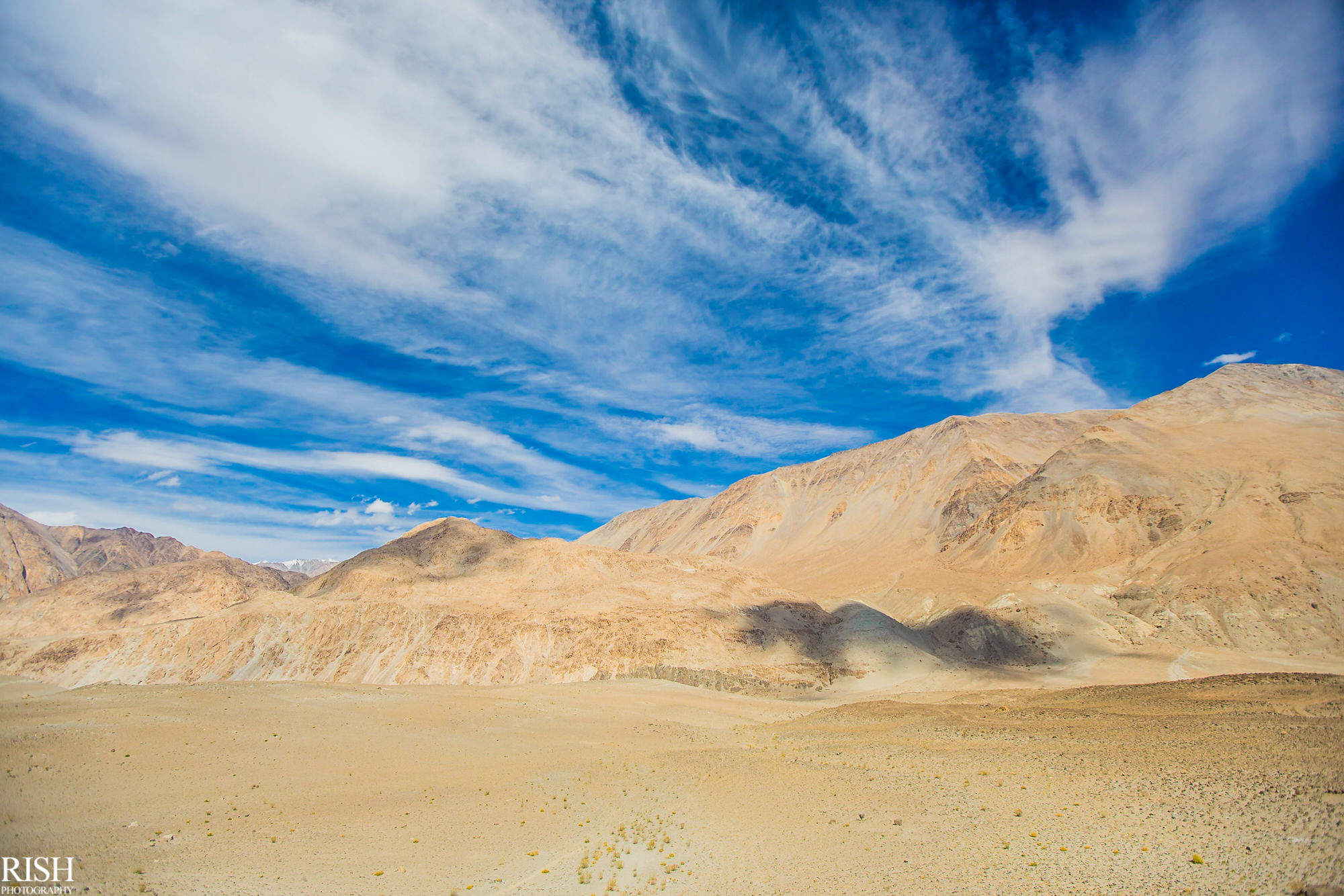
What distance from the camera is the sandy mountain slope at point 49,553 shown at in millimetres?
131375

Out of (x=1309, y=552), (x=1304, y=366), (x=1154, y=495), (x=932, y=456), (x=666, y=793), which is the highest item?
Result: (x=1304, y=366)

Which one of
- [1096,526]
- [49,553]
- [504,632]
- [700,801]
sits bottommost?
[700,801]

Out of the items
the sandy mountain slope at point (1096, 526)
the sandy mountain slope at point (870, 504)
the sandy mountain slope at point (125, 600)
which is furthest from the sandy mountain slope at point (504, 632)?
the sandy mountain slope at point (870, 504)

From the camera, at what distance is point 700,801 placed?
628 inches

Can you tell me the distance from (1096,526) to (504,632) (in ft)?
249

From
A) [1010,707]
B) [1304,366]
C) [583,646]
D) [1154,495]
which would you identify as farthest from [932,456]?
[1010,707]

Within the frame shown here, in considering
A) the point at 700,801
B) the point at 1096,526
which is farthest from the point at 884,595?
the point at 700,801

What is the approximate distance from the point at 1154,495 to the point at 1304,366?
81889mm

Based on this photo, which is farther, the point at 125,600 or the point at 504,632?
the point at 125,600

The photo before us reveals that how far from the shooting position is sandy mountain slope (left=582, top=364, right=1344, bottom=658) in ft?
184

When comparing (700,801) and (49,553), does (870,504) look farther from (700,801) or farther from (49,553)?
(49,553)

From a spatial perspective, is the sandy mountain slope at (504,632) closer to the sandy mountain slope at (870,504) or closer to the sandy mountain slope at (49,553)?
the sandy mountain slope at (870,504)

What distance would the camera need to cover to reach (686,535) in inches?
6649

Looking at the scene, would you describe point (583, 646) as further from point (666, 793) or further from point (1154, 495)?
point (1154, 495)
